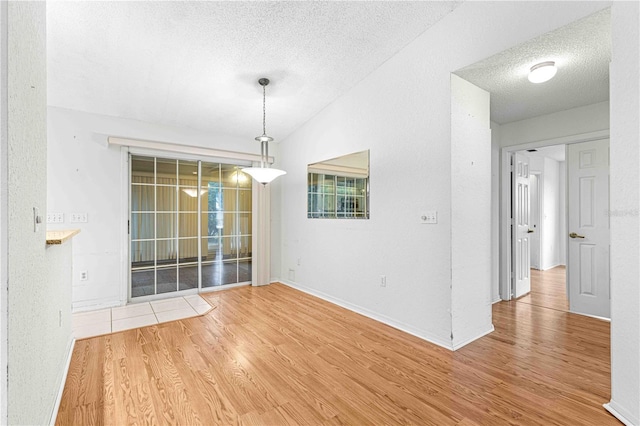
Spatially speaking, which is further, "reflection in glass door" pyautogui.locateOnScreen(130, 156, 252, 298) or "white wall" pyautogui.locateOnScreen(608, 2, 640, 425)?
"reflection in glass door" pyautogui.locateOnScreen(130, 156, 252, 298)

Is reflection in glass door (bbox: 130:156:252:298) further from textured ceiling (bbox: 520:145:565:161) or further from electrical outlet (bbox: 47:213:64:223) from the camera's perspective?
textured ceiling (bbox: 520:145:565:161)

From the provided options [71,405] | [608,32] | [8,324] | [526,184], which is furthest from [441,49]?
[71,405]

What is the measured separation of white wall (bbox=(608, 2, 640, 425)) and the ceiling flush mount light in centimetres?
61

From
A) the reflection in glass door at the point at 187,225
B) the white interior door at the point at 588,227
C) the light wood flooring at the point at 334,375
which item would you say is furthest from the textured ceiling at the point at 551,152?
the reflection in glass door at the point at 187,225

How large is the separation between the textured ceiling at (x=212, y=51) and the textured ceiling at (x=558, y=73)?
2.26ft

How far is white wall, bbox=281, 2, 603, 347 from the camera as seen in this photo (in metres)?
2.37

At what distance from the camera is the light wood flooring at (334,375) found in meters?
1.75

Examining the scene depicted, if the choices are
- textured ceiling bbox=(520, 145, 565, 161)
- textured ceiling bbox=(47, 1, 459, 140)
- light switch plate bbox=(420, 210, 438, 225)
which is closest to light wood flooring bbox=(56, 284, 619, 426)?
light switch plate bbox=(420, 210, 438, 225)

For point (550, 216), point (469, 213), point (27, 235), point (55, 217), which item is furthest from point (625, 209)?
point (550, 216)

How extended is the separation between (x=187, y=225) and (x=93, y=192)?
1.22m

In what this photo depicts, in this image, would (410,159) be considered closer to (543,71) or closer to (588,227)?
(543,71)

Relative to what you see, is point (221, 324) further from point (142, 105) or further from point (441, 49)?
point (441, 49)

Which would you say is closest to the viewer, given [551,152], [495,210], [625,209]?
[625,209]

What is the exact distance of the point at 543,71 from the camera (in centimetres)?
237
